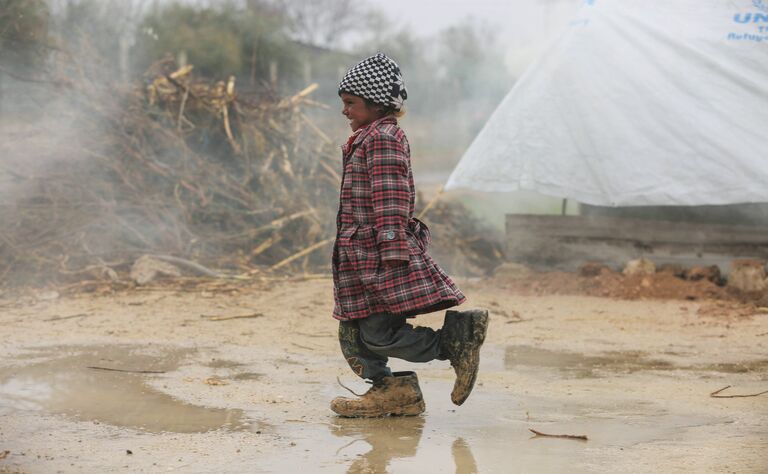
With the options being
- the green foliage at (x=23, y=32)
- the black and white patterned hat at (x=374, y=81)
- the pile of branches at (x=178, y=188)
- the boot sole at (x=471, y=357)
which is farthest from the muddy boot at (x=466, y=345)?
the green foliage at (x=23, y=32)

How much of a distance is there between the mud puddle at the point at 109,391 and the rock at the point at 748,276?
4.27m

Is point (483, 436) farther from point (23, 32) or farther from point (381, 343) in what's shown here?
point (23, 32)

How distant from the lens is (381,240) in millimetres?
3820

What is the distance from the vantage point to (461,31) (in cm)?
2497

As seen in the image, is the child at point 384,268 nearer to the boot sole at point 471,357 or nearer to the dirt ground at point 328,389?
the boot sole at point 471,357

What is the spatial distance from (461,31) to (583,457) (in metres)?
22.4

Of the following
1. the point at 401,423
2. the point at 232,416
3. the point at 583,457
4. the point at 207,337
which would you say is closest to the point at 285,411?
the point at 232,416

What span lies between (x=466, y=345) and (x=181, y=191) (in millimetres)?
5835

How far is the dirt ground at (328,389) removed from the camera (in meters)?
3.45

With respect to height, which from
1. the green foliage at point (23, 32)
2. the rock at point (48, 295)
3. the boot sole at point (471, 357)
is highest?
the green foliage at point (23, 32)

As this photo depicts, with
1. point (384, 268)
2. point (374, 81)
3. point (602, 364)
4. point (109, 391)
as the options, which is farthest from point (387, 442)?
point (602, 364)

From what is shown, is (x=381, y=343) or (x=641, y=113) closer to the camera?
(x=381, y=343)

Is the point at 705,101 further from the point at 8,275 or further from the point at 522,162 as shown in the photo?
the point at 8,275

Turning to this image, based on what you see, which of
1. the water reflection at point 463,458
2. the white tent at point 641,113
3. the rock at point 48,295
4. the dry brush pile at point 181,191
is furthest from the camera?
the dry brush pile at point 181,191
